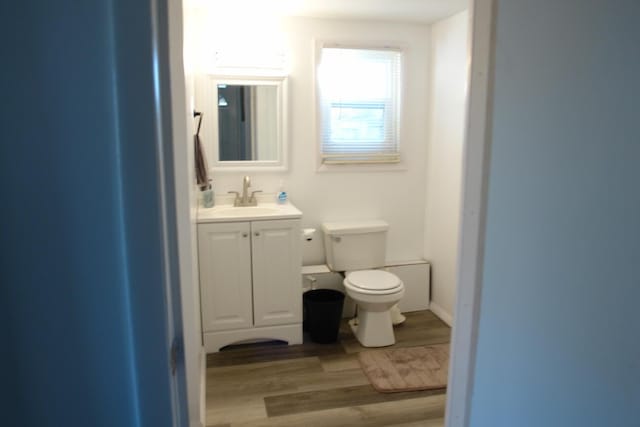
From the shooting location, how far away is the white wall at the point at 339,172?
10.7 feet

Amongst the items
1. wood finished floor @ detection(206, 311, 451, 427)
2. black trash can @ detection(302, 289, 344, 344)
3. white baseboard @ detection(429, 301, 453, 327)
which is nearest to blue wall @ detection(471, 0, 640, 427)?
wood finished floor @ detection(206, 311, 451, 427)

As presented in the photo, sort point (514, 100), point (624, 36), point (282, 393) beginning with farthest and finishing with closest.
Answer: point (282, 393)
point (514, 100)
point (624, 36)

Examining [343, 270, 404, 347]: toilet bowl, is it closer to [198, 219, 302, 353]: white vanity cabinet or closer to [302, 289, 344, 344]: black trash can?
[302, 289, 344, 344]: black trash can

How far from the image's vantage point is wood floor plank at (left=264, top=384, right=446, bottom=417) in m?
2.41

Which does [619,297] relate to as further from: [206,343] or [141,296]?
[206,343]

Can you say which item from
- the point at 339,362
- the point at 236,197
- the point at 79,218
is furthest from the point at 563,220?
the point at 236,197

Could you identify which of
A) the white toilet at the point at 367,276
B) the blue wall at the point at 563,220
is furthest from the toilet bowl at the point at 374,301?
the blue wall at the point at 563,220

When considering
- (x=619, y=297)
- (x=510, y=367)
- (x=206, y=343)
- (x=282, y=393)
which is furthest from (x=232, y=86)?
(x=619, y=297)

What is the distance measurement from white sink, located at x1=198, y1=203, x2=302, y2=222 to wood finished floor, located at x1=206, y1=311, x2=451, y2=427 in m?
0.90

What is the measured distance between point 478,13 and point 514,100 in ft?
0.99

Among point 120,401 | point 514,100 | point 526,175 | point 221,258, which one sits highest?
point 514,100

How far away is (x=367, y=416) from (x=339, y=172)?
5.91ft

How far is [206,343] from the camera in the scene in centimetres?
300

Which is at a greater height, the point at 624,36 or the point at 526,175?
the point at 624,36
